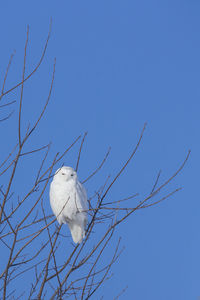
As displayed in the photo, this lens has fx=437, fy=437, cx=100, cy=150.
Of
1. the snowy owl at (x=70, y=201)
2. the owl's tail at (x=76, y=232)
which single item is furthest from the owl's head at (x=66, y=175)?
the owl's tail at (x=76, y=232)

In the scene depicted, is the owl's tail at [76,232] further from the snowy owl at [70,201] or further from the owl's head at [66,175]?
the owl's head at [66,175]

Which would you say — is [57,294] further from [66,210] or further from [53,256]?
[66,210]

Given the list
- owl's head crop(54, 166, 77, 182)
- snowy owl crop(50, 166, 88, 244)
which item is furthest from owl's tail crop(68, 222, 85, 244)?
owl's head crop(54, 166, 77, 182)

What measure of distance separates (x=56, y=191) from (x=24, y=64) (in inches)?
62.0

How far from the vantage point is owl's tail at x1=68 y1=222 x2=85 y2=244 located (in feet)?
10.9

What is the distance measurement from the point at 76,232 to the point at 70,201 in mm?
259

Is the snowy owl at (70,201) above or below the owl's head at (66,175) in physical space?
below

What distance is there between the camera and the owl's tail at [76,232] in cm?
332

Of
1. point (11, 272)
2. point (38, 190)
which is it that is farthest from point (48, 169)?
point (11, 272)

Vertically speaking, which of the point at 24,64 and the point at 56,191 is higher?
the point at 56,191

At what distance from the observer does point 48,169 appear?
82.1 inches

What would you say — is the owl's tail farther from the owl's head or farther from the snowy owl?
the owl's head

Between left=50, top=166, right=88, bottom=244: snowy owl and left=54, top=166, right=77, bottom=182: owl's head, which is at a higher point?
left=54, top=166, right=77, bottom=182: owl's head

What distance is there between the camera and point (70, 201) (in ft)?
10.8
